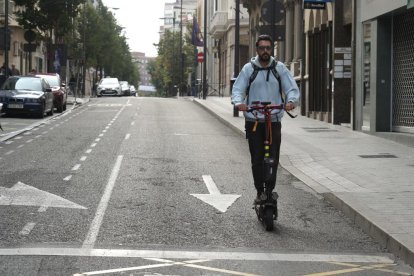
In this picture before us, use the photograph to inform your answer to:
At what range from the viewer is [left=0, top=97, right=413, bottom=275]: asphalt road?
22.3 ft

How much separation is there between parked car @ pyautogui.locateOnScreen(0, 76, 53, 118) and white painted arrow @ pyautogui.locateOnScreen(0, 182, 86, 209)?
1649cm

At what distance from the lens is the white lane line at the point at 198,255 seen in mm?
7043

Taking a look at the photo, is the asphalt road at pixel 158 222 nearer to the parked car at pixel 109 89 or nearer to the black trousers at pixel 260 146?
the black trousers at pixel 260 146

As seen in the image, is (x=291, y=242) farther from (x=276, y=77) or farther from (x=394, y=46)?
(x=394, y=46)

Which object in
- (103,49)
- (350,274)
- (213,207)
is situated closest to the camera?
(350,274)

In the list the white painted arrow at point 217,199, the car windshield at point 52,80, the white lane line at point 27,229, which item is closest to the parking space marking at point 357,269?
the white painted arrow at point 217,199

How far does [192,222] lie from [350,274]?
8.57 feet

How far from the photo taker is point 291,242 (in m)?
7.92

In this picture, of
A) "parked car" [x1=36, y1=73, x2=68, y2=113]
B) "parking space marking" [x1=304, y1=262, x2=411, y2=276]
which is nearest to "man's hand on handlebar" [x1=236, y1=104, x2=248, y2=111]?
"parking space marking" [x1=304, y1=262, x2=411, y2=276]

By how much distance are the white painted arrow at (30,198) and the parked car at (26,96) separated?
1649 cm

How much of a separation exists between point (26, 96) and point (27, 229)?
64.6 feet

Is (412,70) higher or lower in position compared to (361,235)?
higher

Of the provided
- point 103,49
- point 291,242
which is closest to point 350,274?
point 291,242

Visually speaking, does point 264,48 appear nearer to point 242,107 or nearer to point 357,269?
point 242,107
